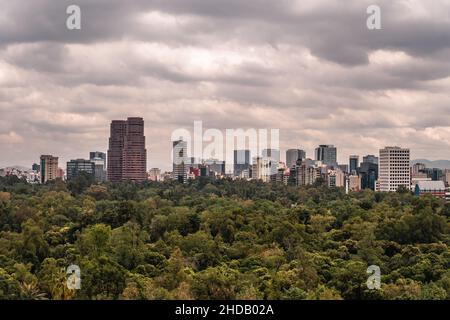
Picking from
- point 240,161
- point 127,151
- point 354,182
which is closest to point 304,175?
point 354,182

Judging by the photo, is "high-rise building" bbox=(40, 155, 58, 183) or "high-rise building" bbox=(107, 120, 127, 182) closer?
"high-rise building" bbox=(40, 155, 58, 183)

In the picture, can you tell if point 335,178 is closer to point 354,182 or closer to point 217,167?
point 354,182

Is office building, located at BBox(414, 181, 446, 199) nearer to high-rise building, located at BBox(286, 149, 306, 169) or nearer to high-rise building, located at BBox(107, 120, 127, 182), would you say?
high-rise building, located at BBox(286, 149, 306, 169)

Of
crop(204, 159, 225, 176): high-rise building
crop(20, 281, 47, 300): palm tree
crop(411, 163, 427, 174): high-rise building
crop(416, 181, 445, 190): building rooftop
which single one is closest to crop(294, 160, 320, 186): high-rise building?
crop(416, 181, 445, 190): building rooftop

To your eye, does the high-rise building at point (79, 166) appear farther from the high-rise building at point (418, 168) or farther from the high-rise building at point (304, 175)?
the high-rise building at point (418, 168)

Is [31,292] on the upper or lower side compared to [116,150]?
lower

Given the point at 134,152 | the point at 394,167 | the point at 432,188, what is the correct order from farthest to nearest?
1. the point at 134,152
2. the point at 394,167
3. the point at 432,188
